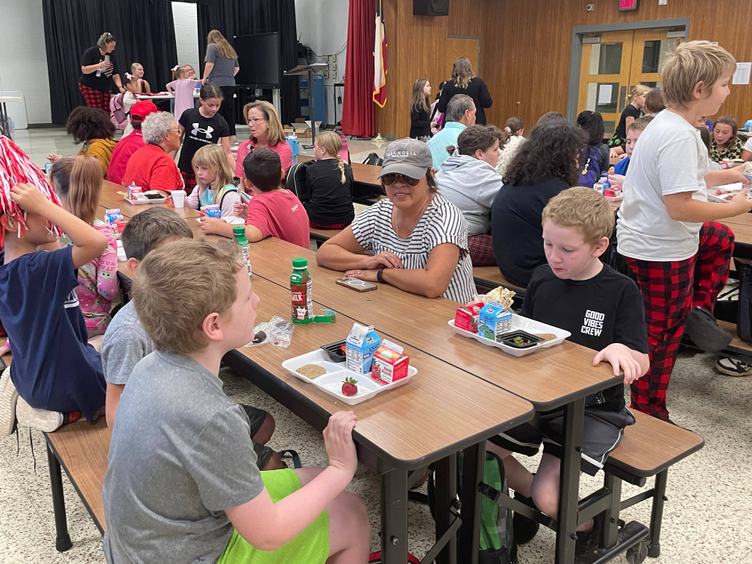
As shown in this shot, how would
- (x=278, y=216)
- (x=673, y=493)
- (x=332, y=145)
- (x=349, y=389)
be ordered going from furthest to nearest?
(x=332, y=145), (x=278, y=216), (x=673, y=493), (x=349, y=389)

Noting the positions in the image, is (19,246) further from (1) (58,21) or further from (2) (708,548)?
(1) (58,21)

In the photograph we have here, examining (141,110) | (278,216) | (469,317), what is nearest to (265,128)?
(278,216)

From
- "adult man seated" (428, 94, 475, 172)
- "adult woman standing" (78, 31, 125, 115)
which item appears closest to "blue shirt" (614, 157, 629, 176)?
"adult man seated" (428, 94, 475, 172)

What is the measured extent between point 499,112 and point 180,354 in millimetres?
12373

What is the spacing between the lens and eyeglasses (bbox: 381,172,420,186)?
7.79ft

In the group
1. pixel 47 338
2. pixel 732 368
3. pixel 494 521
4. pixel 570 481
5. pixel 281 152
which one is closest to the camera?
pixel 570 481

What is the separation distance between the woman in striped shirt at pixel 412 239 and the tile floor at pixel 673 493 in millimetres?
807

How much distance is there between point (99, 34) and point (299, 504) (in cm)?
1403

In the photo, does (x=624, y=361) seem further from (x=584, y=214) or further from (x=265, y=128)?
(x=265, y=128)

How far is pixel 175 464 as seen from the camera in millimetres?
1158

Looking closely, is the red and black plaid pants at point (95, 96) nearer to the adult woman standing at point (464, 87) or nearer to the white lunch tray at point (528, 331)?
the adult woman standing at point (464, 87)

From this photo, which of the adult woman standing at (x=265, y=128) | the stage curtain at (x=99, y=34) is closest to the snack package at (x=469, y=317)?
the adult woman standing at (x=265, y=128)

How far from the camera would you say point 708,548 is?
2145 mm

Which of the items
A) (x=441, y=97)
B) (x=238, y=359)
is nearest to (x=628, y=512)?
(x=238, y=359)
